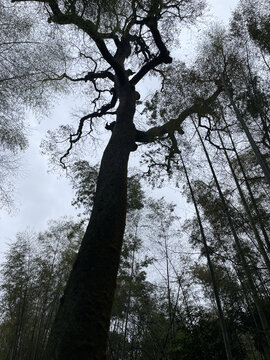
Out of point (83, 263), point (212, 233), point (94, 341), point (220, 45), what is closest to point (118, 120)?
point (83, 263)

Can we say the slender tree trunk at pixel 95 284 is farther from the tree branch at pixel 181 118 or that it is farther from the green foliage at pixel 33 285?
the green foliage at pixel 33 285

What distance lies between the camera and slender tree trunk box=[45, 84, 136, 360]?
1.28 meters

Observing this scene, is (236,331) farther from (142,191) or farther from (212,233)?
(142,191)

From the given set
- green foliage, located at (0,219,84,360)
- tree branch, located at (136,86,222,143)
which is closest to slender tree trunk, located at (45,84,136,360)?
tree branch, located at (136,86,222,143)

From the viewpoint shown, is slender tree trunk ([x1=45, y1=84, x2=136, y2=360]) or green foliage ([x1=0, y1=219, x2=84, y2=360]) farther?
green foliage ([x1=0, y1=219, x2=84, y2=360])

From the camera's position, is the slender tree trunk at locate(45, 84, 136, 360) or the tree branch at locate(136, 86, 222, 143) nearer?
the slender tree trunk at locate(45, 84, 136, 360)

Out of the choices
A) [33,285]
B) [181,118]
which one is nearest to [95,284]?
[181,118]

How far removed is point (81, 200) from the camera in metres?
6.80

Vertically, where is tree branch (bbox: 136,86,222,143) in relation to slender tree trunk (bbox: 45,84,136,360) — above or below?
above

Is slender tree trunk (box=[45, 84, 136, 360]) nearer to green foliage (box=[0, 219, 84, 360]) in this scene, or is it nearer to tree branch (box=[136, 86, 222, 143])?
tree branch (box=[136, 86, 222, 143])

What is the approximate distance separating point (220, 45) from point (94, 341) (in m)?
5.12

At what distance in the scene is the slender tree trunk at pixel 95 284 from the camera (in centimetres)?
128

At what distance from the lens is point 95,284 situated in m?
1.51

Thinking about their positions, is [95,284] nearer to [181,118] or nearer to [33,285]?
[181,118]
